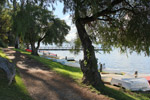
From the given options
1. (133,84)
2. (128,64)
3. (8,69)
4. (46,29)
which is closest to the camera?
(8,69)

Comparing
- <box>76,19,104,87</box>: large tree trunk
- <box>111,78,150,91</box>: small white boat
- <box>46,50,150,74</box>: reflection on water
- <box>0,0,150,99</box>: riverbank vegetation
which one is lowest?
<box>46,50,150,74</box>: reflection on water

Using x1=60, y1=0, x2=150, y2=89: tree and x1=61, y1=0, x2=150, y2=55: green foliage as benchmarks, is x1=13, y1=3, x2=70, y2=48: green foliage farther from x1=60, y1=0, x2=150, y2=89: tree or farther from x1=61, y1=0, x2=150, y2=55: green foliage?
x1=60, y1=0, x2=150, y2=89: tree

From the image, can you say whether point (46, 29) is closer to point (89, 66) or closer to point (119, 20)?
point (89, 66)

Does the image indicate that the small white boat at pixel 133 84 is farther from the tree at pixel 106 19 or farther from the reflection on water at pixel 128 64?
the reflection on water at pixel 128 64

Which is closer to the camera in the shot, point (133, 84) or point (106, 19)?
point (106, 19)

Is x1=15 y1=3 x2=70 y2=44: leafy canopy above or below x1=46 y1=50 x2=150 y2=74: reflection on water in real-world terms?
above

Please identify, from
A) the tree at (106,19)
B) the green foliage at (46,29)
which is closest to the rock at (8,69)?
the tree at (106,19)

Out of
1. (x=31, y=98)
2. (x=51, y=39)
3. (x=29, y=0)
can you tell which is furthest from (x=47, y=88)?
(x=51, y=39)


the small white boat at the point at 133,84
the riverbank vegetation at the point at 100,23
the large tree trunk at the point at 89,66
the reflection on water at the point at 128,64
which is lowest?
the reflection on water at the point at 128,64

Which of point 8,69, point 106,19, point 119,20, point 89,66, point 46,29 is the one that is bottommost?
point 89,66

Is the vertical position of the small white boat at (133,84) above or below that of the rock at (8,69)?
below

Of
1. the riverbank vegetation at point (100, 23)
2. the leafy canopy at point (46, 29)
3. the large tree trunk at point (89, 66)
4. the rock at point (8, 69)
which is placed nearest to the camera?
the rock at point (8, 69)

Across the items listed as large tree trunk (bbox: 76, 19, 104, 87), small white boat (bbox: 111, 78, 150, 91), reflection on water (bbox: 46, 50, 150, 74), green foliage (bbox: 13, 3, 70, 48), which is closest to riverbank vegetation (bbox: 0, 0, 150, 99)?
large tree trunk (bbox: 76, 19, 104, 87)

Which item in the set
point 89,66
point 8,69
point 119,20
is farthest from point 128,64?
point 8,69
